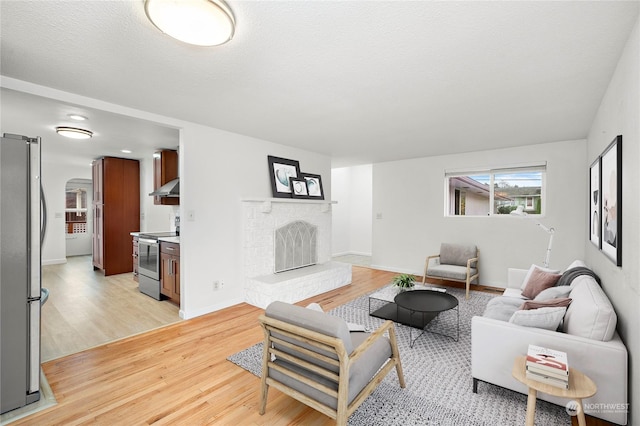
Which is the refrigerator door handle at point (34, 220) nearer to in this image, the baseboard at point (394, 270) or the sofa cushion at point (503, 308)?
the sofa cushion at point (503, 308)

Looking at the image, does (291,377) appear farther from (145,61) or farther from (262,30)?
(145,61)

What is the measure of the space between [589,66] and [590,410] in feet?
7.79

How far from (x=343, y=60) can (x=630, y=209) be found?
2052mm

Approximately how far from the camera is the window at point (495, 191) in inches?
189

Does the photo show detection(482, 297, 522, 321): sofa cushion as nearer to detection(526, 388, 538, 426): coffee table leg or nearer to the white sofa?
the white sofa

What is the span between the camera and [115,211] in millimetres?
6012

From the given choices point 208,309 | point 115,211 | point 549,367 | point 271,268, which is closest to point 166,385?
point 208,309

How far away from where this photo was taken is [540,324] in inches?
79.7

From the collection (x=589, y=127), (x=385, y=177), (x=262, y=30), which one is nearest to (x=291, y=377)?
(x=262, y=30)

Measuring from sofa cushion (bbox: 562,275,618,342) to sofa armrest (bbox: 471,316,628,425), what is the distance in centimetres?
6

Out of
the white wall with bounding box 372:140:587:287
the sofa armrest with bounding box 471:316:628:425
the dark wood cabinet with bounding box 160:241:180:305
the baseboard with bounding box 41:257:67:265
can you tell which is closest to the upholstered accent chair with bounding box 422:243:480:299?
the white wall with bounding box 372:140:587:287

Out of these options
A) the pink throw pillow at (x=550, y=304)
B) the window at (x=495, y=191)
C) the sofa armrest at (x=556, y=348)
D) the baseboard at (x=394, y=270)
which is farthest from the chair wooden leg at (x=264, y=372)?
the window at (x=495, y=191)

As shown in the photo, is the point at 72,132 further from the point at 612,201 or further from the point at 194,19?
the point at 612,201

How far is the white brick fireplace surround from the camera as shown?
13.1 ft
